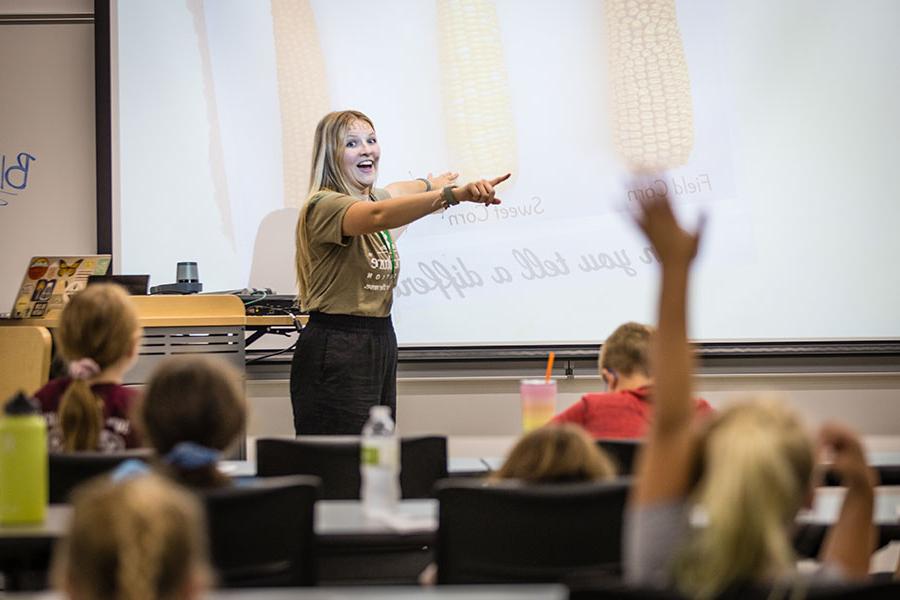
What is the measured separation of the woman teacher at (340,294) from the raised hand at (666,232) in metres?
2.01

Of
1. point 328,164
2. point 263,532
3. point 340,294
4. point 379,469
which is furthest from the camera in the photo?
point 328,164

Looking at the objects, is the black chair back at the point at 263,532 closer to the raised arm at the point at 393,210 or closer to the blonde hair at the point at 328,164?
the raised arm at the point at 393,210

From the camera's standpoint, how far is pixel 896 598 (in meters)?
1.33

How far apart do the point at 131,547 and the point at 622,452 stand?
1.41m

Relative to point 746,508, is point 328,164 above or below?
above

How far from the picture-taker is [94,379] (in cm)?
249

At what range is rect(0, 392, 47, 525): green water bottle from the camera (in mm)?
1944

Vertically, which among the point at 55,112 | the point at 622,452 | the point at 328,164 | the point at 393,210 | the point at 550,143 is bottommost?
the point at 622,452

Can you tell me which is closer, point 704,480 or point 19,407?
point 704,480

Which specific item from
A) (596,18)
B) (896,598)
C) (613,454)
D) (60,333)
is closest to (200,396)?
(60,333)

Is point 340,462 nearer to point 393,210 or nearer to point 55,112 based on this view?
point 393,210

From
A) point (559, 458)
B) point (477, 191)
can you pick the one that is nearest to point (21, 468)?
point (559, 458)

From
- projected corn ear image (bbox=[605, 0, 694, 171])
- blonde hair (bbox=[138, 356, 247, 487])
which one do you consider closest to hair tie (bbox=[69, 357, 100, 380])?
blonde hair (bbox=[138, 356, 247, 487])

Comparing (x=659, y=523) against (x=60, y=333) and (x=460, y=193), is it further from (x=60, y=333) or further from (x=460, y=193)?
(x=460, y=193)
